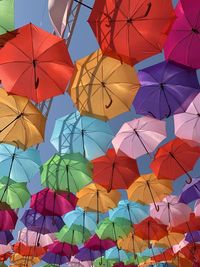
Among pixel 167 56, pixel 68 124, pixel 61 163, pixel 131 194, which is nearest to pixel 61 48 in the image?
pixel 167 56

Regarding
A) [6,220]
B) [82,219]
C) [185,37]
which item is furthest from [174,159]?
→ [6,220]

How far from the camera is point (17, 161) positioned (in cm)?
838

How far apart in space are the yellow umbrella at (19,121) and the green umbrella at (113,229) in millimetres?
5170

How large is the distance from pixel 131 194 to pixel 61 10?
574 centimetres

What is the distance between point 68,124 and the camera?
26.5 ft

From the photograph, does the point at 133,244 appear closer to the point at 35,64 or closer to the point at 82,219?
the point at 82,219

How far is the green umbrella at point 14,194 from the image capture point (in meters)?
9.25

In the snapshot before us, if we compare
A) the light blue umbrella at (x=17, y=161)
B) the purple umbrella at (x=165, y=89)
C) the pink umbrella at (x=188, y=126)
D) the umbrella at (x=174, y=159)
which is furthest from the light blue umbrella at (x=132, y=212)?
the purple umbrella at (x=165, y=89)

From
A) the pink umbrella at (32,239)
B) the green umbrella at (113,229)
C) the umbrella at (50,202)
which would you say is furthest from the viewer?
the pink umbrella at (32,239)

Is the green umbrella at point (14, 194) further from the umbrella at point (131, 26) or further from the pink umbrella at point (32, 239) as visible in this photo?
the umbrella at point (131, 26)

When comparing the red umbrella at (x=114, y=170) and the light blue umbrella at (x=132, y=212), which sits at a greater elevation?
the red umbrella at (x=114, y=170)

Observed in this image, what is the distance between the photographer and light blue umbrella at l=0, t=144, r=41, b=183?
27.3ft

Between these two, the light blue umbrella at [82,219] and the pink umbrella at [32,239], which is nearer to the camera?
the light blue umbrella at [82,219]

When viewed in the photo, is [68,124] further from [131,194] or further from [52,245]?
[52,245]
